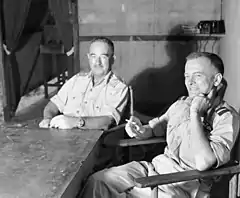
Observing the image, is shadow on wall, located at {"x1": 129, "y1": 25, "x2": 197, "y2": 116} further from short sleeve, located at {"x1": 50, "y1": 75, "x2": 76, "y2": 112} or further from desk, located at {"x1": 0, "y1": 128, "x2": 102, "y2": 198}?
desk, located at {"x1": 0, "y1": 128, "x2": 102, "y2": 198}

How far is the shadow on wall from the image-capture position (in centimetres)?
404

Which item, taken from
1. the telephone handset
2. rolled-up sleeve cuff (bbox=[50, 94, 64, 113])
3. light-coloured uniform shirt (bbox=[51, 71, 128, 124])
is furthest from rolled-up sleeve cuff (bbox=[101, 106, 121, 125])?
the telephone handset

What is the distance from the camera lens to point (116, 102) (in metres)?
2.52

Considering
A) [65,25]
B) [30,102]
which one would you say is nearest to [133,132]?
[65,25]

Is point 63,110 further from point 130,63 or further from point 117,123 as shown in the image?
point 130,63

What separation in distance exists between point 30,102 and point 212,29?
2606mm

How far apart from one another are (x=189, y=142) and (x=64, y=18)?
8.82 feet

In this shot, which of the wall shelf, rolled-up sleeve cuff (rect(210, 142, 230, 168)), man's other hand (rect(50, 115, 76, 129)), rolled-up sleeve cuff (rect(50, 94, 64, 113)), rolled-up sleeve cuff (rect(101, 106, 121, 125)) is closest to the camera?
rolled-up sleeve cuff (rect(210, 142, 230, 168))

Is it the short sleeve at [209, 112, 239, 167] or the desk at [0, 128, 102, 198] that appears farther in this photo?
the short sleeve at [209, 112, 239, 167]

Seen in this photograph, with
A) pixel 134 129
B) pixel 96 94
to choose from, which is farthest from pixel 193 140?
pixel 96 94

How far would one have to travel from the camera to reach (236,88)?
8.71ft

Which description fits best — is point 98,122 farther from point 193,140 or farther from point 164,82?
point 164,82

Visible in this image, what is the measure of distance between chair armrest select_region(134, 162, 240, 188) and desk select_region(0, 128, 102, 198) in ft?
0.93

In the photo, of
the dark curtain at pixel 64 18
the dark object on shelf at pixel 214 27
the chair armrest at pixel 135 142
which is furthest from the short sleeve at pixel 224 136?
the dark curtain at pixel 64 18
